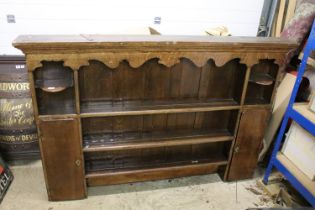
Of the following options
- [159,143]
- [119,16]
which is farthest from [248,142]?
[119,16]

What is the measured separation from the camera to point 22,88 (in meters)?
2.07

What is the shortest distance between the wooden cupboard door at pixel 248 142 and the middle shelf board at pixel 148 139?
0.37 ft

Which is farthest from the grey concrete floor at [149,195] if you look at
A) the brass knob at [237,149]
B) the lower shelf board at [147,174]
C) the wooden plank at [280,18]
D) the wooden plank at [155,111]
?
the wooden plank at [280,18]

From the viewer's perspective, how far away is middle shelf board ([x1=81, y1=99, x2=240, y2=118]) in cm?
173

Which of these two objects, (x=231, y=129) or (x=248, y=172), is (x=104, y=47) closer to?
(x=231, y=129)

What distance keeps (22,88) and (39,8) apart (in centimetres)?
74

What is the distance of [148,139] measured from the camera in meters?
1.95

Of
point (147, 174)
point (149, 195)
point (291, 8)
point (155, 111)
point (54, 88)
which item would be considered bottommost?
point (149, 195)

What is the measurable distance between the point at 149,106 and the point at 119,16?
43.7 inches

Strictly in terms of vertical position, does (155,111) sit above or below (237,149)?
above

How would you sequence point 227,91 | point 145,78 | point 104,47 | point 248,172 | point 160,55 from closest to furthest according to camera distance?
1. point 104,47
2. point 160,55
3. point 145,78
4. point 227,91
5. point 248,172

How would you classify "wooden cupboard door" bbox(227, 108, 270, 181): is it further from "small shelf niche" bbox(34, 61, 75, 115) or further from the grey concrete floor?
"small shelf niche" bbox(34, 61, 75, 115)

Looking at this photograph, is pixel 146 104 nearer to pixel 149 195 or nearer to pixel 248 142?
pixel 149 195

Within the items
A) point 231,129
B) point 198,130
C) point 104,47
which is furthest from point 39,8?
point 231,129
